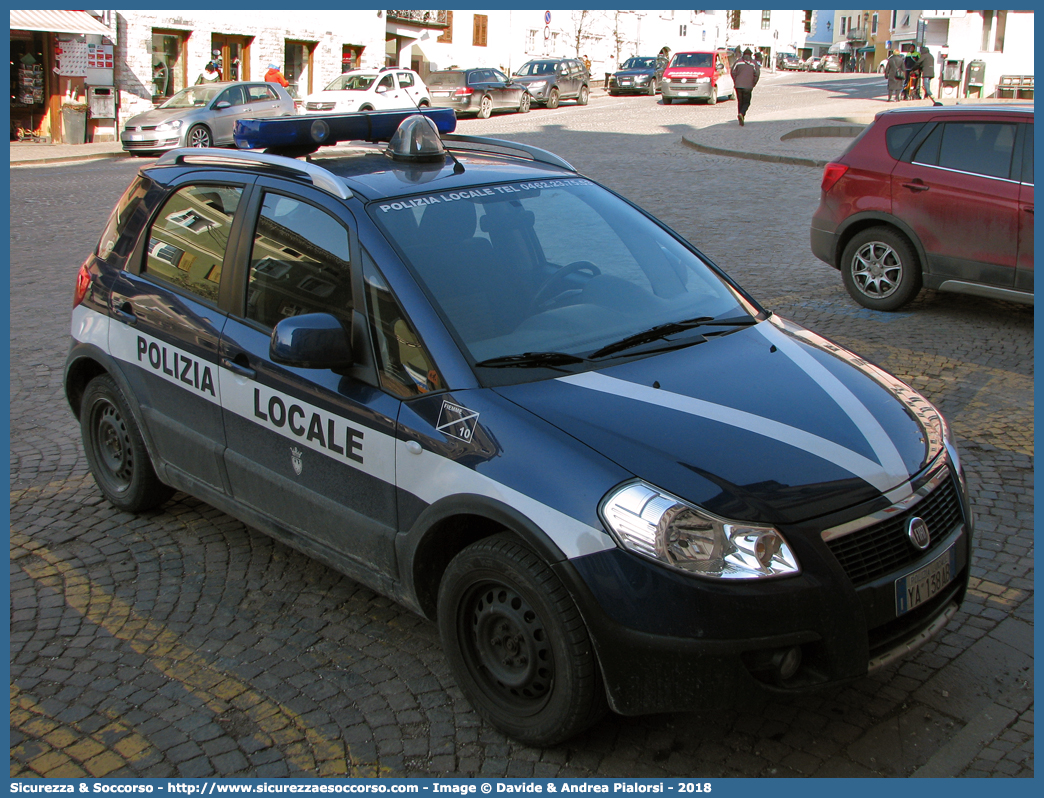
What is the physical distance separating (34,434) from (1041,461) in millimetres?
5737

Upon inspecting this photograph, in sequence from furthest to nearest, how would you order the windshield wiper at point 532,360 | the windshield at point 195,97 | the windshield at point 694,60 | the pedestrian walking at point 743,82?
the windshield at point 694,60, the pedestrian walking at point 743,82, the windshield at point 195,97, the windshield wiper at point 532,360

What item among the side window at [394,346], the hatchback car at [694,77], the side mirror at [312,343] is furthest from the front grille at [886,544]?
the hatchback car at [694,77]

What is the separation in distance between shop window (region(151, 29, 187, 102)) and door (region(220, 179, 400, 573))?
2825 centimetres

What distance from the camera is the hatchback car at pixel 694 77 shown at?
116 ft

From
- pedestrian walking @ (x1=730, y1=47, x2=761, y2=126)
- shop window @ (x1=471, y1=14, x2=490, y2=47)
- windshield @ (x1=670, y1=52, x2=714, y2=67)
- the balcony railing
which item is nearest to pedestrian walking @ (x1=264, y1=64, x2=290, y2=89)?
the balcony railing

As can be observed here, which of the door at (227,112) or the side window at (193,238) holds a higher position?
the door at (227,112)

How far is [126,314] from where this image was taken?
15.4ft

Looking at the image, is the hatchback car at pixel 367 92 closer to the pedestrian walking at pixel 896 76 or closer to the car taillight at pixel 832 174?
the pedestrian walking at pixel 896 76

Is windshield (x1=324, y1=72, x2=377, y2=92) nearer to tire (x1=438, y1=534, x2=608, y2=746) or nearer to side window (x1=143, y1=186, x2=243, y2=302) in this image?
side window (x1=143, y1=186, x2=243, y2=302)

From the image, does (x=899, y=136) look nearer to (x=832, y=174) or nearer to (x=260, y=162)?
(x=832, y=174)

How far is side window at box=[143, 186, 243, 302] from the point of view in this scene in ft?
14.1

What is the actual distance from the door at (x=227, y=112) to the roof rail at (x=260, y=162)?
59.4 ft

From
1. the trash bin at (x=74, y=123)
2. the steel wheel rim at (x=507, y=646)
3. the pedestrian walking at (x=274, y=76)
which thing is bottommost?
the steel wheel rim at (x=507, y=646)

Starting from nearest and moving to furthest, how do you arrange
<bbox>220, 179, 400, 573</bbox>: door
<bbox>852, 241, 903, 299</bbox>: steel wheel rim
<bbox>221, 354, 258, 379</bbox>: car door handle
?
<bbox>220, 179, 400, 573</bbox>: door < <bbox>221, 354, 258, 379</bbox>: car door handle < <bbox>852, 241, 903, 299</bbox>: steel wheel rim
